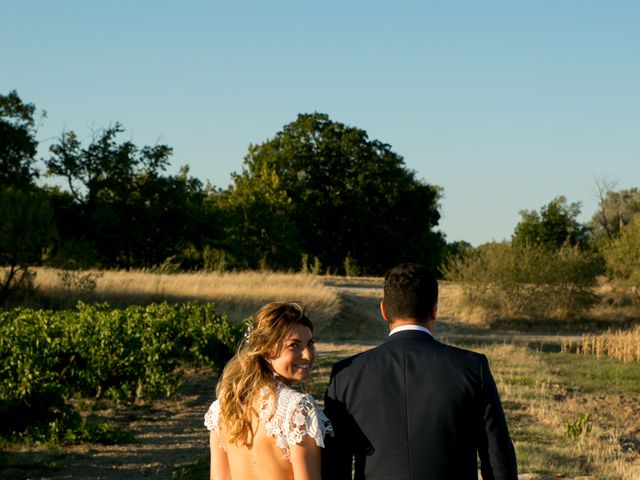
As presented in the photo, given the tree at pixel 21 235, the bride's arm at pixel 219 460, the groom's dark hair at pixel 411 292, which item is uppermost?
the tree at pixel 21 235

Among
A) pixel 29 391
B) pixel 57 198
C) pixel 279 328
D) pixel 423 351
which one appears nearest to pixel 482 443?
pixel 423 351

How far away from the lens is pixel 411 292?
371 cm

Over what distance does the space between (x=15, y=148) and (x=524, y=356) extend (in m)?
23.0

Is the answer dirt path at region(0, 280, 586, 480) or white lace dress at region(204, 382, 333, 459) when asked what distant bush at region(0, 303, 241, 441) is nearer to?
dirt path at region(0, 280, 586, 480)

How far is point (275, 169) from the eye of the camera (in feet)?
194

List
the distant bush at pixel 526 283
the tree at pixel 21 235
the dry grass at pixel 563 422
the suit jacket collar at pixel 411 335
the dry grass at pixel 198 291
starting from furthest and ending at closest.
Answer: the distant bush at pixel 526 283, the dry grass at pixel 198 291, the tree at pixel 21 235, the dry grass at pixel 563 422, the suit jacket collar at pixel 411 335

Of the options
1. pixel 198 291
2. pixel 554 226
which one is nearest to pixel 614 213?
pixel 554 226

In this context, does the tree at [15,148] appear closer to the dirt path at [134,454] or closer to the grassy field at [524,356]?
the grassy field at [524,356]

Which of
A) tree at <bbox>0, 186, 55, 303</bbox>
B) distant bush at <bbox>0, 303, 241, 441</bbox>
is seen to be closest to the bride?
distant bush at <bbox>0, 303, 241, 441</bbox>

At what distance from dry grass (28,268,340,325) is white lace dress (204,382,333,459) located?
20562 mm

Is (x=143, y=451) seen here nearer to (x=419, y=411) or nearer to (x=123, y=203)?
(x=419, y=411)

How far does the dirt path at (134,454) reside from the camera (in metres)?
9.51

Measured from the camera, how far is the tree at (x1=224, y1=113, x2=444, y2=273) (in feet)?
184

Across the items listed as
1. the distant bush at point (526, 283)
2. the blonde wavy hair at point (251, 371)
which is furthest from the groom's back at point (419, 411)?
the distant bush at point (526, 283)
